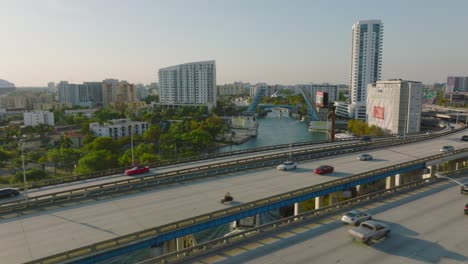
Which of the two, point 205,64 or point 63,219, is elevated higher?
point 205,64

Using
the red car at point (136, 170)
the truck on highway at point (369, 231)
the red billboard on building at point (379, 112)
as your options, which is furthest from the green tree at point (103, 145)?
the red billboard on building at point (379, 112)

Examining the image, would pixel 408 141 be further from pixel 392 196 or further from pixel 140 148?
pixel 140 148

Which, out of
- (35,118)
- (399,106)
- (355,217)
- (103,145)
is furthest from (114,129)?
(355,217)

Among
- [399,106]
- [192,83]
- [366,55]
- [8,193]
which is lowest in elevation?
[8,193]

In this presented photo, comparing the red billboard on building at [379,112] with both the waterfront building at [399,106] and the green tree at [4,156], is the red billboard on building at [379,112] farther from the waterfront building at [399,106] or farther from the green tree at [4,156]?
the green tree at [4,156]

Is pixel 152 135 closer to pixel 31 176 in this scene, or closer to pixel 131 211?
pixel 31 176

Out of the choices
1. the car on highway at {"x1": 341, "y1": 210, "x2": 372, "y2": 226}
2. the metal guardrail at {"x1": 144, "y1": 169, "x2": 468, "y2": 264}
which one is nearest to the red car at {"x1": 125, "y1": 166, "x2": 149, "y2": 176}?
the metal guardrail at {"x1": 144, "y1": 169, "x2": 468, "y2": 264}

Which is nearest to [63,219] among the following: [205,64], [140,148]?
[140,148]
